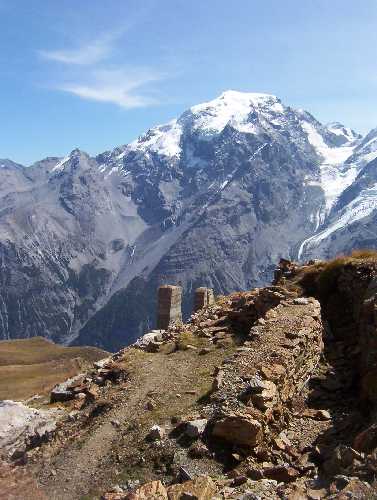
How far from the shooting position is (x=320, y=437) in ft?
50.5

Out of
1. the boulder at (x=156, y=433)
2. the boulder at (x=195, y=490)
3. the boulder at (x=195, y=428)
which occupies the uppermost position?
the boulder at (x=195, y=428)

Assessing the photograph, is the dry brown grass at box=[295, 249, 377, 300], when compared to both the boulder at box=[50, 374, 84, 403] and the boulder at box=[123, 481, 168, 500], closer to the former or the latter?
the boulder at box=[50, 374, 84, 403]

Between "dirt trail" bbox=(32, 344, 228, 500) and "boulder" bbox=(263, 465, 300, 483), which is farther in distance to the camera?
"dirt trail" bbox=(32, 344, 228, 500)

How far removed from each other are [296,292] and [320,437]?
11788 millimetres

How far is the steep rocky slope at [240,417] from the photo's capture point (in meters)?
12.3

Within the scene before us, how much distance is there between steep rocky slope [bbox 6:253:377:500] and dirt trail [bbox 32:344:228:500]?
4 centimetres

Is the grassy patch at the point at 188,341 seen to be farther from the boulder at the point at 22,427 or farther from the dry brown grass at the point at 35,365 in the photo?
the dry brown grass at the point at 35,365

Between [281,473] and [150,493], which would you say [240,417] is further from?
[150,493]

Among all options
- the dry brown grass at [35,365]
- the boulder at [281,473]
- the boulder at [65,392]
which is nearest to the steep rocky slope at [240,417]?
the boulder at [281,473]

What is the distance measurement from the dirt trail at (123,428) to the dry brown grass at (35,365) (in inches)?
753

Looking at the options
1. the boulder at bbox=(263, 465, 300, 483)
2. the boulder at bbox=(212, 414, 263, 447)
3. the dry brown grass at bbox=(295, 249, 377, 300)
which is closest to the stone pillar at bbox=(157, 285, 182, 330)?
the dry brown grass at bbox=(295, 249, 377, 300)

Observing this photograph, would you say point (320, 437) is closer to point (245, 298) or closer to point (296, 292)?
point (296, 292)

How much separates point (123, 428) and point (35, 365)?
6246 cm

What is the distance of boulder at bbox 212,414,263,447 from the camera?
14375 mm
